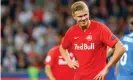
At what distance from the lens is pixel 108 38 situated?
7.79 metres

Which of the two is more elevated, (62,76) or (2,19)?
(2,19)

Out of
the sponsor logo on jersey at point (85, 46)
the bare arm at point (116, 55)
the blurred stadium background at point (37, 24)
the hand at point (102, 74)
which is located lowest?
the hand at point (102, 74)

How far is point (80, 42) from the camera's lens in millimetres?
8023

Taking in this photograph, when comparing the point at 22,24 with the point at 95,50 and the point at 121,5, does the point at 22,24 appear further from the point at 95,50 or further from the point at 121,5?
the point at 95,50

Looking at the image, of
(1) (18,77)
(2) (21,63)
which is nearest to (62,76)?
(1) (18,77)

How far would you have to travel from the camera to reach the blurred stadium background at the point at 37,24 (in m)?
15.9

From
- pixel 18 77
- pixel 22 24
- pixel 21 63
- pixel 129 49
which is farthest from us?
pixel 22 24

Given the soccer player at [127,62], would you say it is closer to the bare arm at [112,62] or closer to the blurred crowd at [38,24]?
the bare arm at [112,62]

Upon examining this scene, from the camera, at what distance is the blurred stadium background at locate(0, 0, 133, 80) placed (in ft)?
52.2

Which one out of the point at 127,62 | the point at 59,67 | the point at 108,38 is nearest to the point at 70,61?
the point at 108,38

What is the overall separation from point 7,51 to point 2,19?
A: 160cm

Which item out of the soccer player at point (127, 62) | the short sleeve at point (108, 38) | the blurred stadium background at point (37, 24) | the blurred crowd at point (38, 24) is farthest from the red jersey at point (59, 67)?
the blurred crowd at point (38, 24)

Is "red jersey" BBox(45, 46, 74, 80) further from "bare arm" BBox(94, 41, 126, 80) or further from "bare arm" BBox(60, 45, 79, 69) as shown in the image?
"bare arm" BBox(94, 41, 126, 80)

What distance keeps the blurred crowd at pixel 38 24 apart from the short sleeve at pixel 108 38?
7794 mm
